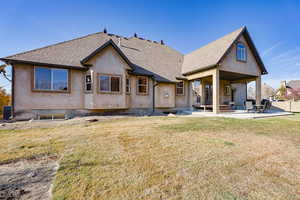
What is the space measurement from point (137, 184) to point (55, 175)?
1599 millimetres

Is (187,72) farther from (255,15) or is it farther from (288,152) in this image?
(288,152)

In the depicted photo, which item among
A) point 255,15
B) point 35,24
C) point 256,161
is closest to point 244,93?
point 255,15

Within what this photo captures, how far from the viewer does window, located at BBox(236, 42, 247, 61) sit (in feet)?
43.5

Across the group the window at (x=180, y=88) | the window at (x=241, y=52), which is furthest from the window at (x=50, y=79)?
the window at (x=241, y=52)

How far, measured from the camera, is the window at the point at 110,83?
10.6 metres

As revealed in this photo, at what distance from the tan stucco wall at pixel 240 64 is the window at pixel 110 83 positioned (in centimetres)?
927

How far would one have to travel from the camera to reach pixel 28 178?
240cm

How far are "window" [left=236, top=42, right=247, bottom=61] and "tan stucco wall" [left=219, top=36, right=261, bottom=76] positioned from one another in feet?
1.37

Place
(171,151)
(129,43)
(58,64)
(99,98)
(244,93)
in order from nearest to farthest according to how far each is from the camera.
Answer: (171,151) → (58,64) → (99,98) → (129,43) → (244,93)

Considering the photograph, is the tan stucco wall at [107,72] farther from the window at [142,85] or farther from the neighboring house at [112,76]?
the window at [142,85]

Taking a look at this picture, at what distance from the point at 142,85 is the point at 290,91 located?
46.9m

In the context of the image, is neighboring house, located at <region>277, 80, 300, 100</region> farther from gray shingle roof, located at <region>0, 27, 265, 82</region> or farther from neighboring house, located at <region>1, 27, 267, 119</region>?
gray shingle roof, located at <region>0, 27, 265, 82</region>

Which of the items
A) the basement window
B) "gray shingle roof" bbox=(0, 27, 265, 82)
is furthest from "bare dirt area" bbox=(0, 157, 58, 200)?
the basement window

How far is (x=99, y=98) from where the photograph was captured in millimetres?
10383
